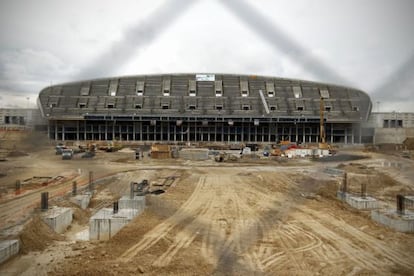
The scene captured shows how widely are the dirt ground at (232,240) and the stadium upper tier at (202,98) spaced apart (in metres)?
41.3

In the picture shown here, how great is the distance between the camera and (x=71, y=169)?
30.4 meters

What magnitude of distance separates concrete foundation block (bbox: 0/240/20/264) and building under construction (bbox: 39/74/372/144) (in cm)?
4952

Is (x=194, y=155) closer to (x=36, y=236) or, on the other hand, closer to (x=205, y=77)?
(x=36, y=236)

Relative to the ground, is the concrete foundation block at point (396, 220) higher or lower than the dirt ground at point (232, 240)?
higher

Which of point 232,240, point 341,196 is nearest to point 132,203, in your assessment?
point 232,240

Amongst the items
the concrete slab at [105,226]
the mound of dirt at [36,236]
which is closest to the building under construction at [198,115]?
the concrete slab at [105,226]

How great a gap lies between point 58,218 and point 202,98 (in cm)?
5428

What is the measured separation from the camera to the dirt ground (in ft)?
30.9

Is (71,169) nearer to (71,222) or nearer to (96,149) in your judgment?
(71,222)

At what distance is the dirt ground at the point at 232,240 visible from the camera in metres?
9.42

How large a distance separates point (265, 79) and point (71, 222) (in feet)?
201

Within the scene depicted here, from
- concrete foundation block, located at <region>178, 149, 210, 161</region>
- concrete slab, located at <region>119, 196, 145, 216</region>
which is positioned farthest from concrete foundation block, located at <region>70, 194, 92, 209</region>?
concrete foundation block, located at <region>178, 149, 210, 161</region>

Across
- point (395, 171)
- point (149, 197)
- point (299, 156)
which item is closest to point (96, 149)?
point (299, 156)

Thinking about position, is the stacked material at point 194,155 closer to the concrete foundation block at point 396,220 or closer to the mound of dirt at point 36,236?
the concrete foundation block at point 396,220
